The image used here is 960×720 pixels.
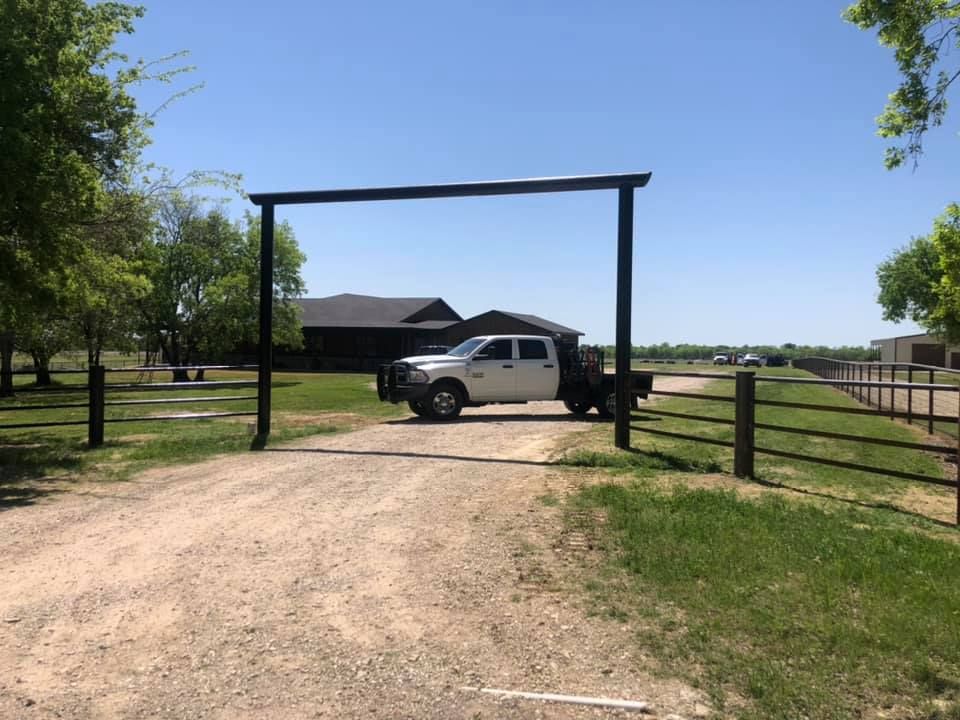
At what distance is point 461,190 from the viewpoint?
39.9ft

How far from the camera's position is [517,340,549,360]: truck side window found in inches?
688

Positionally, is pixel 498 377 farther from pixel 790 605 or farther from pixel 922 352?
pixel 922 352

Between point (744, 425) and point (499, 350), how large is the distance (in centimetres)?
879

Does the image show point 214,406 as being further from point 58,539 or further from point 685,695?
point 685,695

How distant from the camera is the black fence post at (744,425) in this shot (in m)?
9.03

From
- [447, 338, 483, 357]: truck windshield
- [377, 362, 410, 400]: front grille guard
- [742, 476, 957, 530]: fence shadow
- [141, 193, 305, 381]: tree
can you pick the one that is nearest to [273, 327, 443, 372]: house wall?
[141, 193, 305, 381]: tree

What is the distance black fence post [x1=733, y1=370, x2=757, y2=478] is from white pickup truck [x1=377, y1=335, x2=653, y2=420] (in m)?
8.14

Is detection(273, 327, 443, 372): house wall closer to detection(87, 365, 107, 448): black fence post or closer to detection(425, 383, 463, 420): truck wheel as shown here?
detection(425, 383, 463, 420): truck wheel

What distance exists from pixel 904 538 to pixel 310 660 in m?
5.10

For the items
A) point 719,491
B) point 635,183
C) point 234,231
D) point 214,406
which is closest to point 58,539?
point 719,491

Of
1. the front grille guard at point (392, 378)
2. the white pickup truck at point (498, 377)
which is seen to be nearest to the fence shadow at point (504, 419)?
the white pickup truck at point (498, 377)

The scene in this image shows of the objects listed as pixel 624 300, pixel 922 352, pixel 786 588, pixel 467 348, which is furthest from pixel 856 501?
pixel 922 352

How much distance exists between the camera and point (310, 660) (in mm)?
3949

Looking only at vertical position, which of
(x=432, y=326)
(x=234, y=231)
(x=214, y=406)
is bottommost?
(x=214, y=406)
